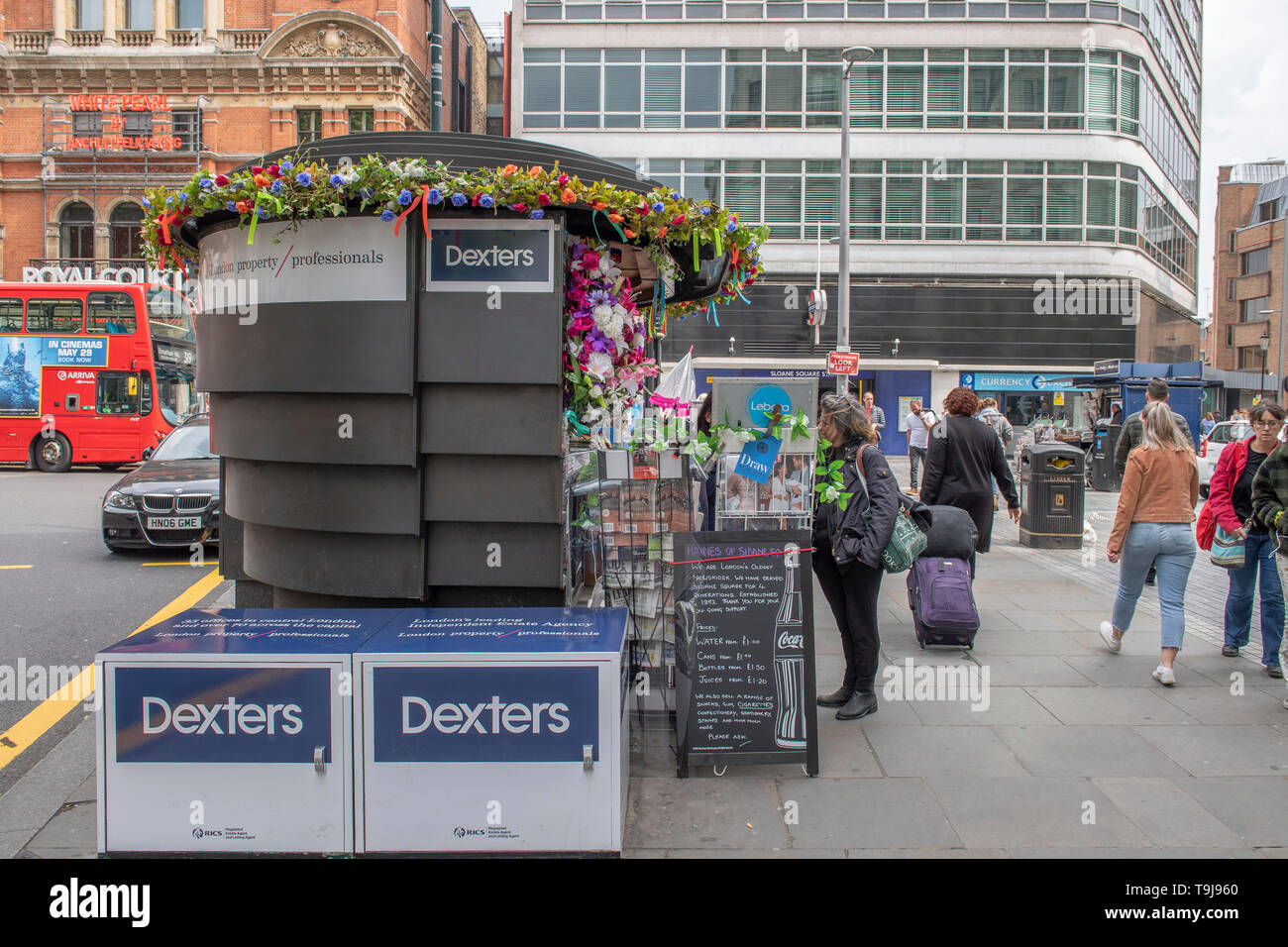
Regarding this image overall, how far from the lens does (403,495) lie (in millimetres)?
4324

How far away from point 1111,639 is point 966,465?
161 cm

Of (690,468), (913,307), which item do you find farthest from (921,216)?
(690,468)

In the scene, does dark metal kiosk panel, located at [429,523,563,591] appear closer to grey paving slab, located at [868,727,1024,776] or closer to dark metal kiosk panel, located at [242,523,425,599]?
dark metal kiosk panel, located at [242,523,425,599]

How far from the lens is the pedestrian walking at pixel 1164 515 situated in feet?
18.7

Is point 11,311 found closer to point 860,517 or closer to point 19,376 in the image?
point 19,376

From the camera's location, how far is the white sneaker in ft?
20.9

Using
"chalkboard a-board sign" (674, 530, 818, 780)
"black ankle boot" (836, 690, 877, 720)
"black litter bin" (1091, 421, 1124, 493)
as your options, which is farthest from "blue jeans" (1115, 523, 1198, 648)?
"black litter bin" (1091, 421, 1124, 493)

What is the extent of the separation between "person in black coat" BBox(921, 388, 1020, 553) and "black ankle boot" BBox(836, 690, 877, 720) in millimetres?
2548

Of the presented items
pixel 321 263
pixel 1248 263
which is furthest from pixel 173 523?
pixel 1248 263

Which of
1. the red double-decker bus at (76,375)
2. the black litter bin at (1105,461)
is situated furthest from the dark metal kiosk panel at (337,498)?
the red double-decker bus at (76,375)

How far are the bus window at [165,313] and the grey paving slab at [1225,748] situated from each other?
21.6 m

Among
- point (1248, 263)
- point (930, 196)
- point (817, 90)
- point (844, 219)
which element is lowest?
point (844, 219)

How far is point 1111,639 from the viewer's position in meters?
6.40

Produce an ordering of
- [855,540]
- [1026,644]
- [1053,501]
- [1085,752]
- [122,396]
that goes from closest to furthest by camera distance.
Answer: [1085,752], [855,540], [1026,644], [1053,501], [122,396]
